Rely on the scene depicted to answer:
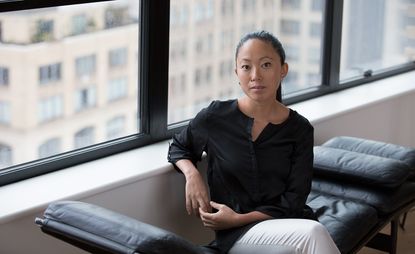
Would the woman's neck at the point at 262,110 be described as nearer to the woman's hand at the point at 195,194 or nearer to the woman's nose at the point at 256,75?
the woman's nose at the point at 256,75

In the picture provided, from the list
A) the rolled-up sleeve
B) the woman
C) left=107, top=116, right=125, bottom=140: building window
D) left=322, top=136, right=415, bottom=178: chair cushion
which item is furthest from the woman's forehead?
left=322, top=136, right=415, bottom=178: chair cushion

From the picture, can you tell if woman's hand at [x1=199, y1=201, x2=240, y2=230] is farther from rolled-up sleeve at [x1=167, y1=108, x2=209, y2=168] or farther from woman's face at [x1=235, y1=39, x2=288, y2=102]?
woman's face at [x1=235, y1=39, x2=288, y2=102]

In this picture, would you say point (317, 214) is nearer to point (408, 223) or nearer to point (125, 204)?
point (125, 204)

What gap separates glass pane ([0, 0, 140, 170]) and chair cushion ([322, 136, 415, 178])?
1006 mm

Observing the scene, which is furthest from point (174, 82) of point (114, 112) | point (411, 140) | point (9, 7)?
point (411, 140)

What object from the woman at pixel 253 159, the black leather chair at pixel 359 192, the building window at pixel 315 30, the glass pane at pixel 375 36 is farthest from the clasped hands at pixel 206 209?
the glass pane at pixel 375 36

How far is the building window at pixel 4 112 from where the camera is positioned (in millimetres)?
3078

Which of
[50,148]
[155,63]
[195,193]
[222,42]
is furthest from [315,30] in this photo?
[50,148]

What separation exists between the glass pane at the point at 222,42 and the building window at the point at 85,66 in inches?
17.9

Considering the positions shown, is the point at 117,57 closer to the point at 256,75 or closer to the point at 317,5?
the point at 256,75

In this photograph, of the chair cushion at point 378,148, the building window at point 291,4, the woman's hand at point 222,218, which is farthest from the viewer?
the building window at point 291,4

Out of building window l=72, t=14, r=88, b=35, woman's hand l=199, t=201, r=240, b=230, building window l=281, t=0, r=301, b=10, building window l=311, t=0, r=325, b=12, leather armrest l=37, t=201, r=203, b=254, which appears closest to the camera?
leather armrest l=37, t=201, r=203, b=254

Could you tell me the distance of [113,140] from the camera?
3.58 metres

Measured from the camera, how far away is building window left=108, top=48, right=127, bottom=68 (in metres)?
3.46
